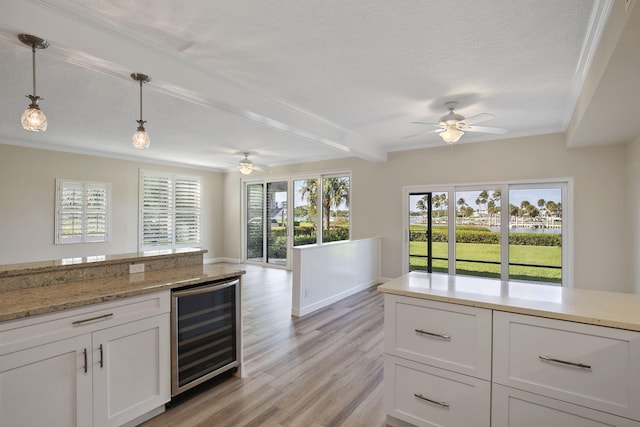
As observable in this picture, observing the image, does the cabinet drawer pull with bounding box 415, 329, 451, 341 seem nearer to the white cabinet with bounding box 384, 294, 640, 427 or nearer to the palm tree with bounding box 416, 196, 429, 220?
the white cabinet with bounding box 384, 294, 640, 427

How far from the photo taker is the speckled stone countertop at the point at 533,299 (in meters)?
1.51

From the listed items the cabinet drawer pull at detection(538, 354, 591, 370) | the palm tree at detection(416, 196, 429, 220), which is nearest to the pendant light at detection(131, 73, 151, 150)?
the cabinet drawer pull at detection(538, 354, 591, 370)

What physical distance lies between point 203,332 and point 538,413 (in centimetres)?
225

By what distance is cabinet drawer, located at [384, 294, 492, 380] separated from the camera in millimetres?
1747

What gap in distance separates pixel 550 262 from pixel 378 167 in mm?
3353

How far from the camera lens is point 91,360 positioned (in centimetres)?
182

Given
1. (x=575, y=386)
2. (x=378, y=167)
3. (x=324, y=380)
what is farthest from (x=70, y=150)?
(x=575, y=386)

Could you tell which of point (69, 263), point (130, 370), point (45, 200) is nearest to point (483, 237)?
point (130, 370)

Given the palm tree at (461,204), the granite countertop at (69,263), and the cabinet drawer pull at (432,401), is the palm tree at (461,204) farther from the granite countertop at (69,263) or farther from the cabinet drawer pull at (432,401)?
the granite countertop at (69,263)

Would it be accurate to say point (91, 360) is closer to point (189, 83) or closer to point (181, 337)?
point (181, 337)

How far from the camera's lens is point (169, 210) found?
7789 mm

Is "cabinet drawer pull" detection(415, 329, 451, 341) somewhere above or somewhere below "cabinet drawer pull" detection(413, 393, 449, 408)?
above

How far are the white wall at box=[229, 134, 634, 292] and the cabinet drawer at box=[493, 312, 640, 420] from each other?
389 cm

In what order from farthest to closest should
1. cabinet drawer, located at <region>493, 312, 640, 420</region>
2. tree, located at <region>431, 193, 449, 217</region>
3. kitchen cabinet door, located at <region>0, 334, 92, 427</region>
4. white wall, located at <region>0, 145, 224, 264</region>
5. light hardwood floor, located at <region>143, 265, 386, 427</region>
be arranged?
tree, located at <region>431, 193, 449, 217</region>
white wall, located at <region>0, 145, 224, 264</region>
light hardwood floor, located at <region>143, 265, 386, 427</region>
kitchen cabinet door, located at <region>0, 334, 92, 427</region>
cabinet drawer, located at <region>493, 312, 640, 420</region>
